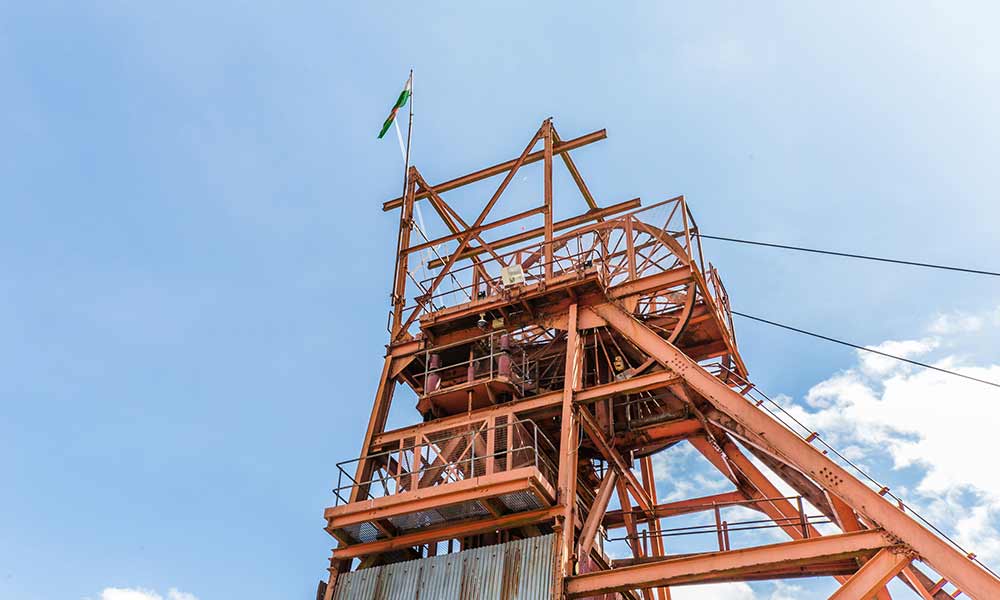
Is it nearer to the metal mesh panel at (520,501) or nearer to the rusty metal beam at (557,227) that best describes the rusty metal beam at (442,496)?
the metal mesh panel at (520,501)

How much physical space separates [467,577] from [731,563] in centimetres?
518

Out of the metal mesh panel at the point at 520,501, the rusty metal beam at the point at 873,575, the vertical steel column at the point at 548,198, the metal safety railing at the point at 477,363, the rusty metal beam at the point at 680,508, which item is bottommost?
the rusty metal beam at the point at 873,575

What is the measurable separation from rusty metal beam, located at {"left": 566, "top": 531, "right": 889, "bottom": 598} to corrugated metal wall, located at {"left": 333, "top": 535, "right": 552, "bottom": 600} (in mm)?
851

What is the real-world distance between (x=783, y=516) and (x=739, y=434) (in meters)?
2.71

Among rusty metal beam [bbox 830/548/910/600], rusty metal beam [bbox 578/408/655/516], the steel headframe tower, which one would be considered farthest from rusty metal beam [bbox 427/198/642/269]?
rusty metal beam [bbox 830/548/910/600]

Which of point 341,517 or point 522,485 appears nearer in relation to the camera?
point 522,485

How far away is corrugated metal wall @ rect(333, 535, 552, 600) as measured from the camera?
54.1 feet

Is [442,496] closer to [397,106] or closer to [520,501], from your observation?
[520,501]

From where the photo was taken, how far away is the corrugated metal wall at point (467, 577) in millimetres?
16500

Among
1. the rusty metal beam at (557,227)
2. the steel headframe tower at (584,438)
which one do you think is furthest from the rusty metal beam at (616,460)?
the rusty metal beam at (557,227)

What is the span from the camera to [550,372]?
23.1 metres

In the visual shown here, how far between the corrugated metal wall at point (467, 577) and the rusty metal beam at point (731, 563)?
0.85 meters

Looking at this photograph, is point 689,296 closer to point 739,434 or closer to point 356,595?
point 739,434

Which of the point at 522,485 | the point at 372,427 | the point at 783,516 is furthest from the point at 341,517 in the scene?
the point at 783,516
